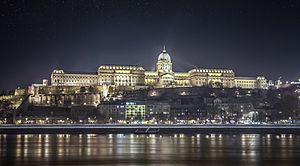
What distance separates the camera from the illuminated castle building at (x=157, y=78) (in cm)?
12812

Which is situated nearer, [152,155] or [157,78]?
[152,155]

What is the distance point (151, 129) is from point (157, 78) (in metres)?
62.5

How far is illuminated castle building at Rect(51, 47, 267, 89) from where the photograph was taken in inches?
5044

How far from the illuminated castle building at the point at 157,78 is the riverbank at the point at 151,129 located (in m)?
51.6

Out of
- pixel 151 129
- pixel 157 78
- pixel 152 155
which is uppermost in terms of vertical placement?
pixel 157 78

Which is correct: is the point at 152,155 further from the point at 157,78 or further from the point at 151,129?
the point at 157,78

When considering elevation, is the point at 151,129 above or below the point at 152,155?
above

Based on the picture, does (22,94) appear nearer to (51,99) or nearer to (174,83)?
(51,99)

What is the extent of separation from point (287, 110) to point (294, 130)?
28.3 meters

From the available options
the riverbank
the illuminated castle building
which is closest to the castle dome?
the illuminated castle building

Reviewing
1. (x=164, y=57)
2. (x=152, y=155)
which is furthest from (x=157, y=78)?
(x=152, y=155)

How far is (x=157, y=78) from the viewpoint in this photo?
137m

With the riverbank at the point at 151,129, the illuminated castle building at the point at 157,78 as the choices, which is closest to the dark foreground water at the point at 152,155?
the riverbank at the point at 151,129

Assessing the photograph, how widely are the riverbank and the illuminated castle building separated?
51.6 meters
